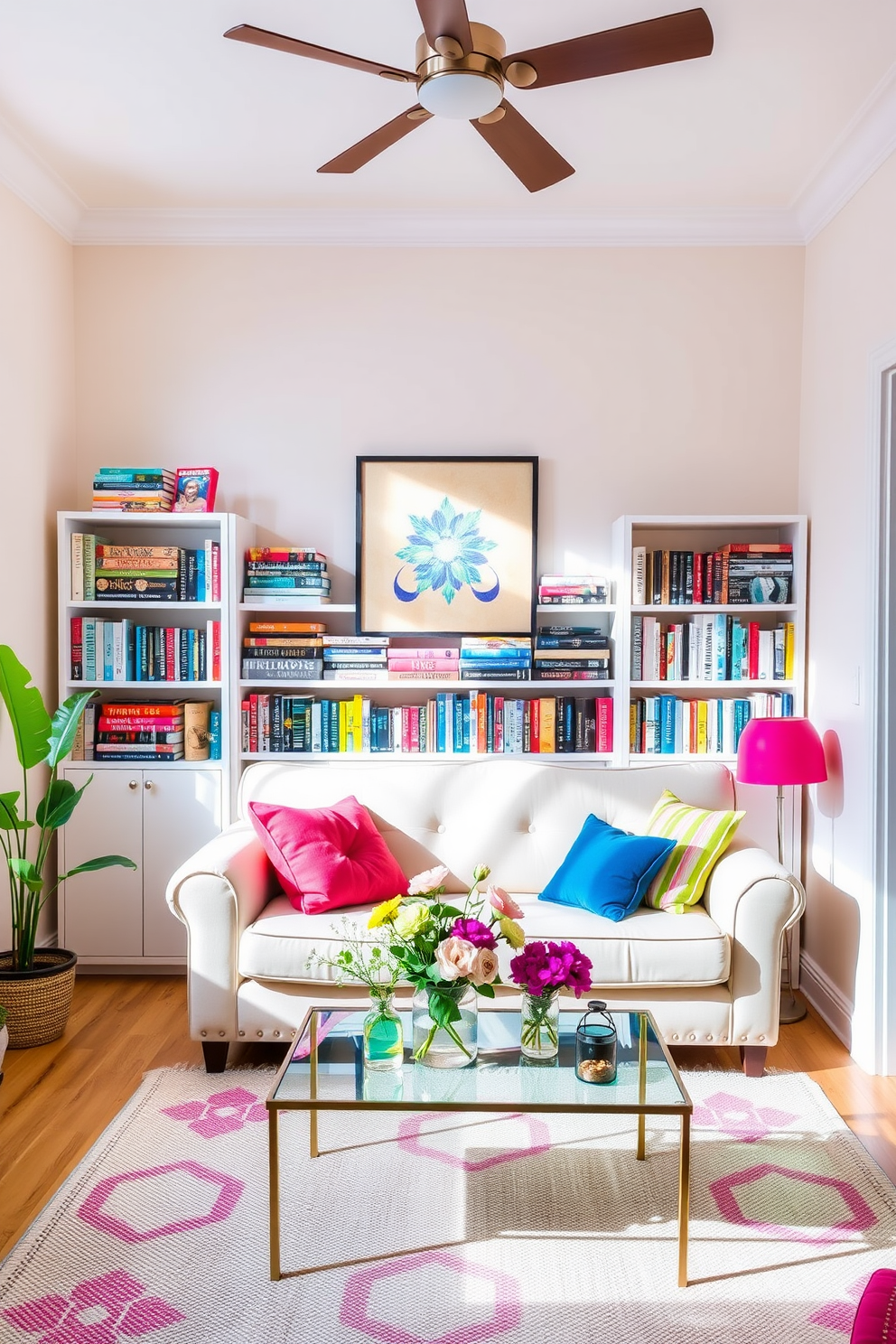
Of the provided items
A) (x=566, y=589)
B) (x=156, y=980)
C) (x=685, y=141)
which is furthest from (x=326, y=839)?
(x=685, y=141)

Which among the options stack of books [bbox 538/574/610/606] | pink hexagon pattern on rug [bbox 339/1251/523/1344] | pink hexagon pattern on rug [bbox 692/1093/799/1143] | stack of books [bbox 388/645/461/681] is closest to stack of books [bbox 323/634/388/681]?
stack of books [bbox 388/645/461/681]

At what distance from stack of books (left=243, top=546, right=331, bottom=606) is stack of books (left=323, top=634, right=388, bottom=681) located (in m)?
0.20

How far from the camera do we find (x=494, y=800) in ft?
10.8

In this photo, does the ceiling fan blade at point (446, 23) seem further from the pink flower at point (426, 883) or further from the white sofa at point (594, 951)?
the white sofa at point (594, 951)

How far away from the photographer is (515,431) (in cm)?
384

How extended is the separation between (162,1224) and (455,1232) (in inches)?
25.3

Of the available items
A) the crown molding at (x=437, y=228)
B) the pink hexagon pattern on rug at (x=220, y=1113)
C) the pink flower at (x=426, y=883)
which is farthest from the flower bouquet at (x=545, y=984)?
the crown molding at (x=437, y=228)

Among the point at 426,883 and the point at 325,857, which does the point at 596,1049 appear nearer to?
the point at 426,883

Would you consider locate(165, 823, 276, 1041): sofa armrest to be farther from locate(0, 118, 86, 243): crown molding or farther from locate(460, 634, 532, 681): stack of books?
locate(0, 118, 86, 243): crown molding

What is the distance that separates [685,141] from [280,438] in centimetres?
181

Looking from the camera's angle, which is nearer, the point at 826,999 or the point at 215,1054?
the point at 215,1054

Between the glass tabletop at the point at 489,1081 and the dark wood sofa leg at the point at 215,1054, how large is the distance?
69 cm

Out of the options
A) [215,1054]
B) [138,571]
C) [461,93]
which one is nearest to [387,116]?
[461,93]

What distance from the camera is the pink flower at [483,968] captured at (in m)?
1.99
